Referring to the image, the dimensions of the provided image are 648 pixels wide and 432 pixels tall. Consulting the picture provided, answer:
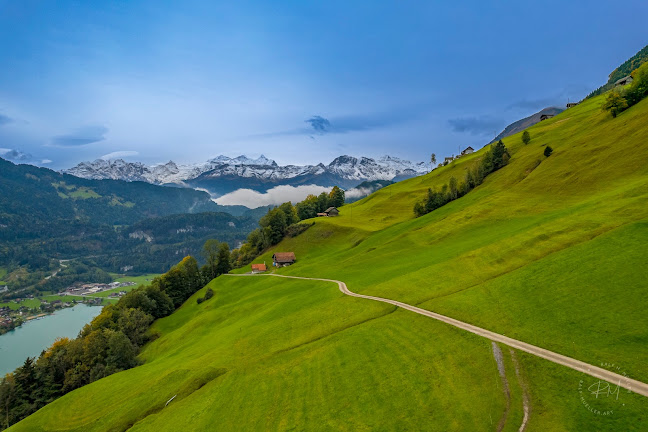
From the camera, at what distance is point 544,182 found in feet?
269

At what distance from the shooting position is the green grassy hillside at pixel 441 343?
22.8 meters

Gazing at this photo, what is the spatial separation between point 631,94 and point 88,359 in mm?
162335

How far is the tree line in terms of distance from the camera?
72.0 metres

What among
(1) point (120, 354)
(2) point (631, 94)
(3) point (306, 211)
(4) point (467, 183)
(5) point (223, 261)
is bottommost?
(1) point (120, 354)

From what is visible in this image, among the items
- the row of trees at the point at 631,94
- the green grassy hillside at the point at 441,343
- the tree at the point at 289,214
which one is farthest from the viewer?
the tree at the point at 289,214

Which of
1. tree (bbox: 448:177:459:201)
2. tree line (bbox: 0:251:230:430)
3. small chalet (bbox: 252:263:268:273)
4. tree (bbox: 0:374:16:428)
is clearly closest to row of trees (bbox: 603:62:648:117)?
tree (bbox: 448:177:459:201)

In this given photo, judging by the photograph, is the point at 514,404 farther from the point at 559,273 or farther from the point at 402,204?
the point at 402,204

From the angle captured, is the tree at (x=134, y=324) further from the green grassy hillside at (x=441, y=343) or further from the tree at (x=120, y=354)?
the green grassy hillside at (x=441, y=343)

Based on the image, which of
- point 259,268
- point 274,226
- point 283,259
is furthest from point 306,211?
point 259,268

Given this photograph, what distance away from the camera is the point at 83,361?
81500 mm

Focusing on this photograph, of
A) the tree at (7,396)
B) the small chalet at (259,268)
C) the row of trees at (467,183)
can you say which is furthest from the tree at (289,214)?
the tree at (7,396)

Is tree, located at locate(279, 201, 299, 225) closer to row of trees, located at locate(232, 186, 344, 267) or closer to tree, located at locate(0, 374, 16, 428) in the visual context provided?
row of trees, located at locate(232, 186, 344, 267)

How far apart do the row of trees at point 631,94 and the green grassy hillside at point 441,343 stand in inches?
1196

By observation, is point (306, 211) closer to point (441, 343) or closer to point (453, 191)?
point (453, 191)
